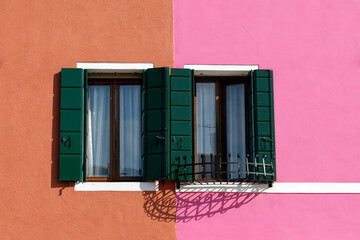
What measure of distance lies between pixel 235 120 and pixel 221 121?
19 cm

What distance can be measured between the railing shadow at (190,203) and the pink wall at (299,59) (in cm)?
63

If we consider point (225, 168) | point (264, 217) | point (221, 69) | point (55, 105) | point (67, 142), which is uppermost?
point (221, 69)

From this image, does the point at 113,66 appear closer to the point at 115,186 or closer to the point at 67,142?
the point at 67,142

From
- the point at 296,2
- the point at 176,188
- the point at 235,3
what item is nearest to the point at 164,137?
the point at 176,188

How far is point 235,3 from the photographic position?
788cm

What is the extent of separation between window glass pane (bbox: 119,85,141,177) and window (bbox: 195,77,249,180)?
0.78 metres

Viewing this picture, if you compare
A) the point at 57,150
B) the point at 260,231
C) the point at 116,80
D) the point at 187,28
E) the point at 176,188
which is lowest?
the point at 260,231

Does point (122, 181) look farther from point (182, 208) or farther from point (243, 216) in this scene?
point (243, 216)

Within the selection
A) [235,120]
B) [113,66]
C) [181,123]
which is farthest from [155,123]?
[235,120]

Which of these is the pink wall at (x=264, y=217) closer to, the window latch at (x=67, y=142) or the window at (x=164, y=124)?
the window at (x=164, y=124)

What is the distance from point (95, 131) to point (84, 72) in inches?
30.9

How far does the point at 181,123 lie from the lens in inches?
295

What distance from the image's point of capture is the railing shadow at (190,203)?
739 cm

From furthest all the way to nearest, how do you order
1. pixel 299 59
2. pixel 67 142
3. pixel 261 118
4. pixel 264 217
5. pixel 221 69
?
1. pixel 299 59
2. pixel 221 69
3. pixel 261 118
4. pixel 264 217
5. pixel 67 142
